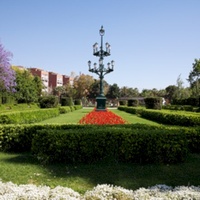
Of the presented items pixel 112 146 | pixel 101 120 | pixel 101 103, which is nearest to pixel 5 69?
pixel 101 103

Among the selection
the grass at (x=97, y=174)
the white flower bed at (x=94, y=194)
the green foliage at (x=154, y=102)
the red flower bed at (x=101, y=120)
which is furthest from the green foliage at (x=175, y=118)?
the white flower bed at (x=94, y=194)

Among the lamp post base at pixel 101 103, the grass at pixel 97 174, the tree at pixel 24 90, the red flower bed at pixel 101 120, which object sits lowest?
the grass at pixel 97 174

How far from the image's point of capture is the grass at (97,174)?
4852 mm

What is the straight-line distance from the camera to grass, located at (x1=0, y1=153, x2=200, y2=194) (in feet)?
15.9

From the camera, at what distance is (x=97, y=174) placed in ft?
17.6

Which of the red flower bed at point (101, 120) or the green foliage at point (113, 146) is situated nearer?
the green foliage at point (113, 146)

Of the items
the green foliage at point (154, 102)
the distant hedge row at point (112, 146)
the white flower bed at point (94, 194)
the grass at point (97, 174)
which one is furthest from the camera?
the green foliage at point (154, 102)

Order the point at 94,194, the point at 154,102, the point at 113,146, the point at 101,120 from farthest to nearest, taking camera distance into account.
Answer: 1. the point at 154,102
2. the point at 101,120
3. the point at 113,146
4. the point at 94,194

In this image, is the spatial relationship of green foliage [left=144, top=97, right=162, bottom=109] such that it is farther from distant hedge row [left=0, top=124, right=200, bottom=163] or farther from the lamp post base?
distant hedge row [left=0, top=124, right=200, bottom=163]

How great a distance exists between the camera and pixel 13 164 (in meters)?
6.08

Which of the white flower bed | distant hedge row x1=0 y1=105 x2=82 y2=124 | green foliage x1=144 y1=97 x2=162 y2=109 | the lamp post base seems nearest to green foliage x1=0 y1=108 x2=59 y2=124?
distant hedge row x1=0 y1=105 x2=82 y2=124

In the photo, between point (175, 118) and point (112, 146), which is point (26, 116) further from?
point (112, 146)

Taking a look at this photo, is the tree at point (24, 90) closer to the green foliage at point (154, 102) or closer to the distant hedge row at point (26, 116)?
the distant hedge row at point (26, 116)

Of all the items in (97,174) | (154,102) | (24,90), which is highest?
(24,90)
